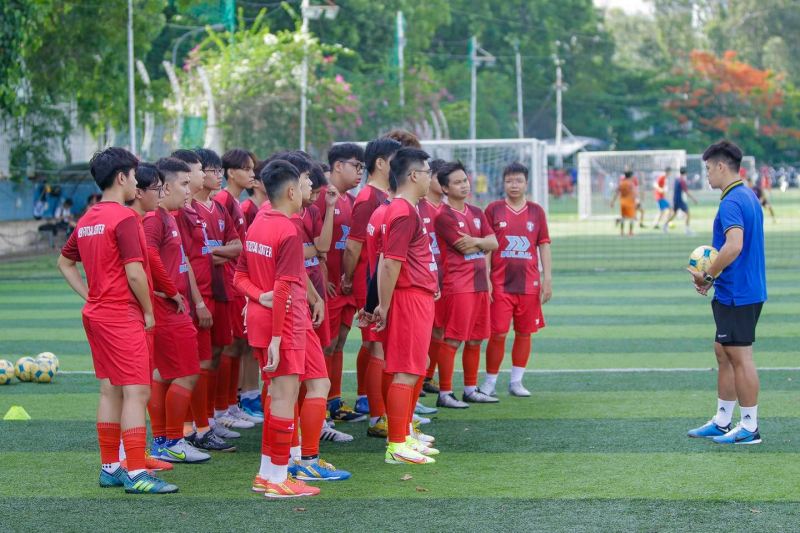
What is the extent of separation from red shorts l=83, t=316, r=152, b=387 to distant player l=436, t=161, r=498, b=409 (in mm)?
3420

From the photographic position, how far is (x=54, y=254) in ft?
93.8

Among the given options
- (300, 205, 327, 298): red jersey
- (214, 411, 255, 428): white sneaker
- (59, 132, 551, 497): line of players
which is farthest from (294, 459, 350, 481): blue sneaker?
(214, 411, 255, 428): white sneaker

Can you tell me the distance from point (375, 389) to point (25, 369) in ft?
13.6

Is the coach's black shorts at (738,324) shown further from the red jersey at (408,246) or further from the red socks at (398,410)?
the red socks at (398,410)

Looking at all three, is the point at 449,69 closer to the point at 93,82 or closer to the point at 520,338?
the point at 93,82

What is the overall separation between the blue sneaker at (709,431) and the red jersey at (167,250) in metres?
3.65

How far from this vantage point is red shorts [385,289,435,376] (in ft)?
25.6

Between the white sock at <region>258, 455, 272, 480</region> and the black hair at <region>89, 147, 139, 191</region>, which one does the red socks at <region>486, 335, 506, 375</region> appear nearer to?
the white sock at <region>258, 455, 272, 480</region>

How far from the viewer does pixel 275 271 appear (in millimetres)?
6867

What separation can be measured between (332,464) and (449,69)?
184 feet

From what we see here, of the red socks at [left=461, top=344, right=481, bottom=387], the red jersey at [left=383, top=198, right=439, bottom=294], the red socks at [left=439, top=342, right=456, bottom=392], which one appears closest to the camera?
the red jersey at [left=383, top=198, right=439, bottom=294]

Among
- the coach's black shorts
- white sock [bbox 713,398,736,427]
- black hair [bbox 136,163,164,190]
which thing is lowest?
white sock [bbox 713,398,736,427]

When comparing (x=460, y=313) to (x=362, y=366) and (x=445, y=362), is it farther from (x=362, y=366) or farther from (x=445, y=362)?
(x=362, y=366)

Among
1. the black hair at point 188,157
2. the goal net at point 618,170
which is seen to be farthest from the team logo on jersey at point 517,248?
the goal net at point 618,170
